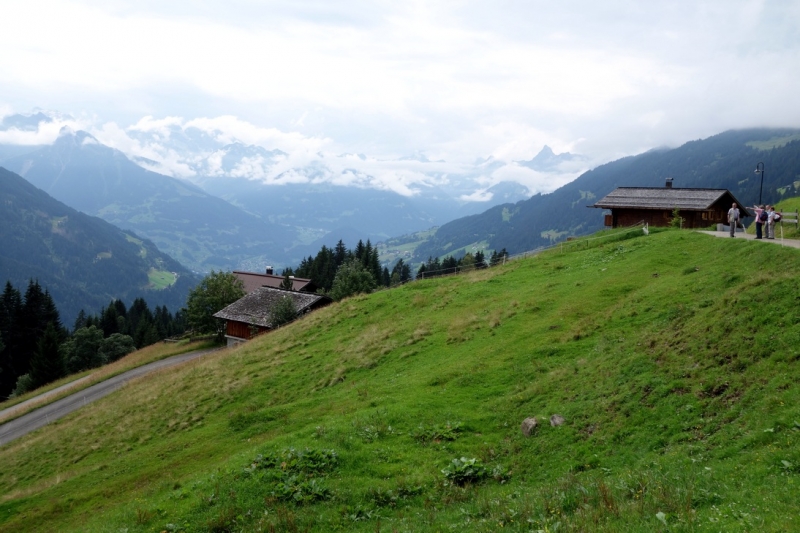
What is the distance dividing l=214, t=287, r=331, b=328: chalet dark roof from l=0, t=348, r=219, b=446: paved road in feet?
36.1

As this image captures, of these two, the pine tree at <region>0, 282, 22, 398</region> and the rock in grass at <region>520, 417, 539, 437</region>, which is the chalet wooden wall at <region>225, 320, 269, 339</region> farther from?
the rock in grass at <region>520, 417, 539, 437</region>

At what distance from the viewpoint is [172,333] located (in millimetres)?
131625

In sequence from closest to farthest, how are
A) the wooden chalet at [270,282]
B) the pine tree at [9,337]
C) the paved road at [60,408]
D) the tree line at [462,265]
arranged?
the paved road at [60,408], the tree line at [462,265], the pine tree at [9,337], the wooden chalet at [270,282]

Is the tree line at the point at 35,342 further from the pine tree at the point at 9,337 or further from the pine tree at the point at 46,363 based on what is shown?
the pine tree at the point at 46,363

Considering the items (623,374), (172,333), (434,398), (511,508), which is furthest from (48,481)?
(172,333)

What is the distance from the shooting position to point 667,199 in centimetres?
5538

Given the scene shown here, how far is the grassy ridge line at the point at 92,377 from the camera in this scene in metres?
56.0

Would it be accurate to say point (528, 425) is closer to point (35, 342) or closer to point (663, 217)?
point (663, 217)

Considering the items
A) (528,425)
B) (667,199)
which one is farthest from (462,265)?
(528,425)

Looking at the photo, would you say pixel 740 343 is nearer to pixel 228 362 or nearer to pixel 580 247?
pixel 580 247

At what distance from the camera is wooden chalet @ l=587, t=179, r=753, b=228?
5306 centimetres

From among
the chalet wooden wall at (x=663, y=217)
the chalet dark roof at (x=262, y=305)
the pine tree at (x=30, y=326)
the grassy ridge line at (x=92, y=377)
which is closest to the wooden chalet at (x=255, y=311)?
the chalet dark roof at (x=262, y=305)

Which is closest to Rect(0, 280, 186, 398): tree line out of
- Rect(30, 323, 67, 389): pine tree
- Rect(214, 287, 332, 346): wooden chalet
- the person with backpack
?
Rect(30, 323, 67, 389): pine tree

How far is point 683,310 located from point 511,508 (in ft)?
46.1
